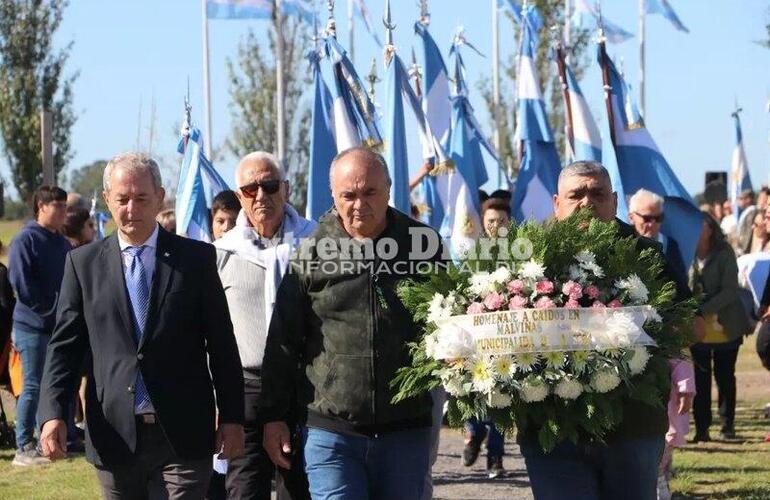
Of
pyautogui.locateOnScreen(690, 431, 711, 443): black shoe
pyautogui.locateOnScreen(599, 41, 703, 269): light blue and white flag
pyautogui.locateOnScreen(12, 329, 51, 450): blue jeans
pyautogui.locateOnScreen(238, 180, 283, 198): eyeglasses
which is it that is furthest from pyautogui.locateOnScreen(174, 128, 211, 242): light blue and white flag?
pyautogui.locateOnScreen(690, 431, 711, 443): black shoe

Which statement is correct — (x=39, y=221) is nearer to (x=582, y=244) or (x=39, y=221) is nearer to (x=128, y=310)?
(x=128, y=310)

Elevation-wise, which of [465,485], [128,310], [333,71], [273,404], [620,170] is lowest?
[465,485]

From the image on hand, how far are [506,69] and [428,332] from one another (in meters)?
29.8

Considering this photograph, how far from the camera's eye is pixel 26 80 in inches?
1341

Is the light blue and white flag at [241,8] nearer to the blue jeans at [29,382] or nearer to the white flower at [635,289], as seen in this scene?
the blue jeans at [29,382]

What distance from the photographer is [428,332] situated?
18.0 ft

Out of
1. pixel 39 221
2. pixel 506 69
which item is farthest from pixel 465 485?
pixel 506 69

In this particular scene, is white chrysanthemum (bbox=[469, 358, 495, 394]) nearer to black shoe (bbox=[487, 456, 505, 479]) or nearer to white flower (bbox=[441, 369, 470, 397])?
white flower (bbox=[441, 369, 470, 397])

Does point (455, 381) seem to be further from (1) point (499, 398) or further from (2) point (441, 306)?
(2) point (441, 306)

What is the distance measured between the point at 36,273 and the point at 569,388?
25.2ft

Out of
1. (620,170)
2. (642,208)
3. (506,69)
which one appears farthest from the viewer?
(506,69)

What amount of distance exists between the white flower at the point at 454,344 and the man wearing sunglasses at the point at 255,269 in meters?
1.83

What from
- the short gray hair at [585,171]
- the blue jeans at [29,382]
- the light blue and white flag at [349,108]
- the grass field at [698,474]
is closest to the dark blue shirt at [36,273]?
the blue jeans at [29,382]

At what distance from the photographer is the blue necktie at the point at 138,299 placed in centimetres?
567
